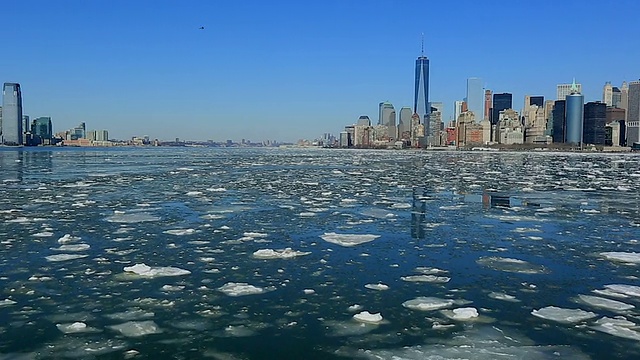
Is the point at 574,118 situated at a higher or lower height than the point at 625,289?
higher

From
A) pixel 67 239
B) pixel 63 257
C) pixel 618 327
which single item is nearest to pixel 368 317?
pixel 618 327

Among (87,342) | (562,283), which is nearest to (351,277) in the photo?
(562,283)

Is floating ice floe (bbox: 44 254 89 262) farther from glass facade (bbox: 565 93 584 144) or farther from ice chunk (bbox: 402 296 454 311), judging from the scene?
glass facade (bbox: 565 93 584 144)

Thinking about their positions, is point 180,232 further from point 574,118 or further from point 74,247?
point 574,118

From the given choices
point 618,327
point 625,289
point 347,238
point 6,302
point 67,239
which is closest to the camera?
point 618,327

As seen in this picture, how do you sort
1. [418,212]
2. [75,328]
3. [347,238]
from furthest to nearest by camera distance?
1. [418,212]
2. [347,238]
3. [75,328]

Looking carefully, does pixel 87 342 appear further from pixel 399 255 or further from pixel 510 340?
pixel 399 255

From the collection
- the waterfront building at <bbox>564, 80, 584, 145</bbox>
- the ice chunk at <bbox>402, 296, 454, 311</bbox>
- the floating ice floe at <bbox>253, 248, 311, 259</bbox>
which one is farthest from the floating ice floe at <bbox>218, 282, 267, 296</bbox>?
the waterfront building at <bbox>564, 80, 584, 145</bbox>
